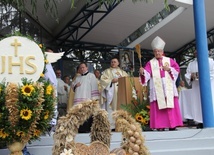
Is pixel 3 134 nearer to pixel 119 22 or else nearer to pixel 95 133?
pixel 95 133

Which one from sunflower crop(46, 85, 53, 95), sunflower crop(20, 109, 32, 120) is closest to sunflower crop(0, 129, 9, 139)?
sunflower crop(20, 109, 32, 120)

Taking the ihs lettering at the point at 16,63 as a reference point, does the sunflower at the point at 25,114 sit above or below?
below

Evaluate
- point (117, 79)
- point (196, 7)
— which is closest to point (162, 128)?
point (117, 79)

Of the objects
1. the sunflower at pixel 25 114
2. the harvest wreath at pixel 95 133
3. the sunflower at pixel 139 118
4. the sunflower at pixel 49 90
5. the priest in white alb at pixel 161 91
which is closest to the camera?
the harvest wreath at pixel 95 133

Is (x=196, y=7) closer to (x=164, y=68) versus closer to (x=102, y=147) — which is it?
(x=164, y=68)

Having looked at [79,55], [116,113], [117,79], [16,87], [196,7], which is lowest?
A: [116,113]

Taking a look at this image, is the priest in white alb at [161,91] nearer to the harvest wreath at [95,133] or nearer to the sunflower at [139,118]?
the sunflower at [139,118]

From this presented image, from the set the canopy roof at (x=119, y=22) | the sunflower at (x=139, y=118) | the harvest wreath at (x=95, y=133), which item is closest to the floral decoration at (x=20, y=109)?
the harvest wreath at (x=95, y=133)

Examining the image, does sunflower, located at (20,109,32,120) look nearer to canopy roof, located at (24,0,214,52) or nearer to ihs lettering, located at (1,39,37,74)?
ihs lettering, located at (1,39,37,74)

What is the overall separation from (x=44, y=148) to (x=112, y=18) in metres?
9.29

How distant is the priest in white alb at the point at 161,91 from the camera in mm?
5387

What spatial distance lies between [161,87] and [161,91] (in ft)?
0.25

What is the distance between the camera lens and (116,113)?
2.10 metres

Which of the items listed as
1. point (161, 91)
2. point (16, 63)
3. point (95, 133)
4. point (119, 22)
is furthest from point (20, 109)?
point (119, 22)
